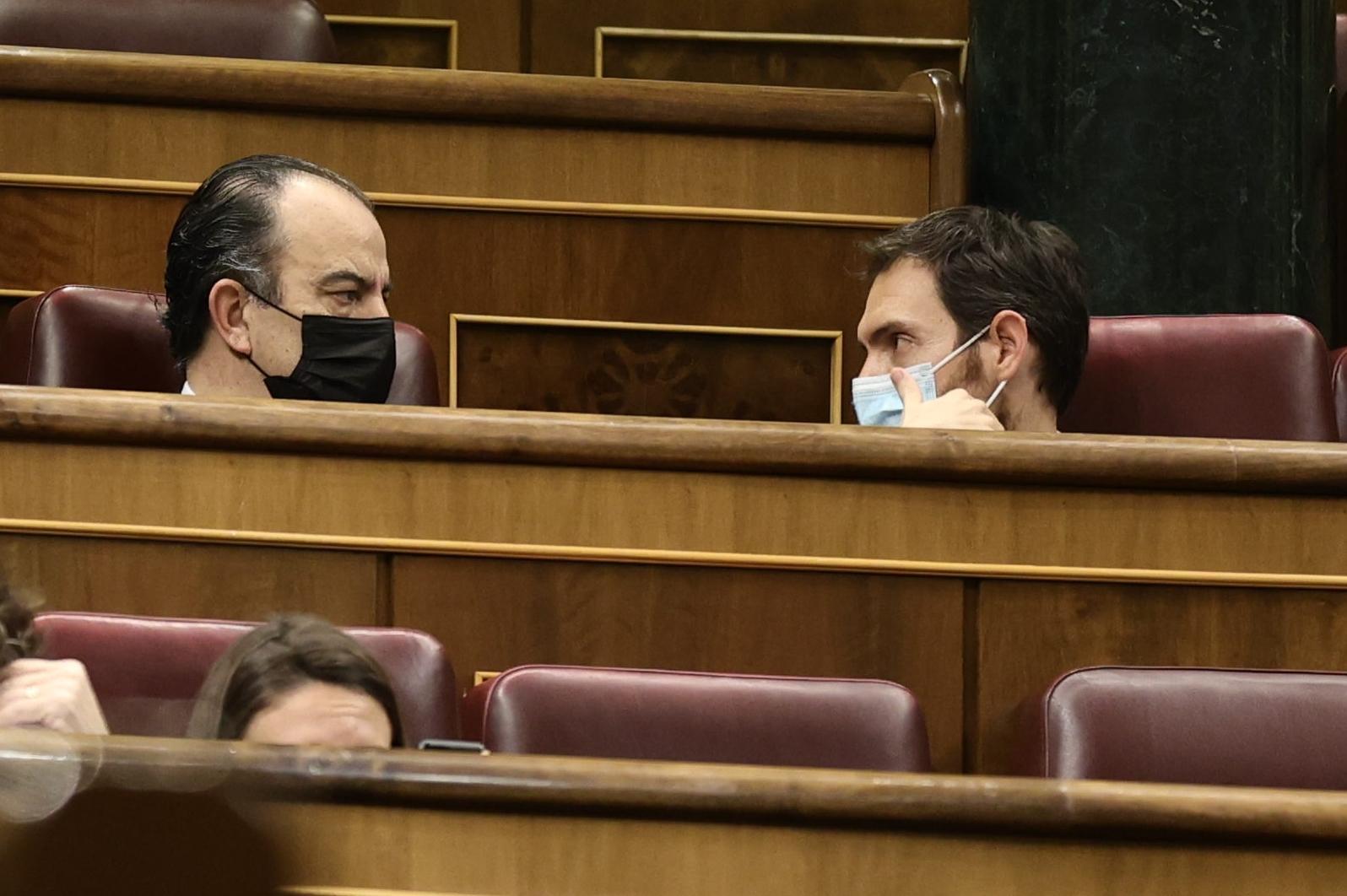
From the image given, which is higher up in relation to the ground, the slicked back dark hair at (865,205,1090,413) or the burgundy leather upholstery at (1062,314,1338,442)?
the slicked back dark hair at (865,205,1090,413)

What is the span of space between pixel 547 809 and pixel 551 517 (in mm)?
Result: 223

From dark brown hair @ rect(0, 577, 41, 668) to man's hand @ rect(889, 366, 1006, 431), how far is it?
0.36m

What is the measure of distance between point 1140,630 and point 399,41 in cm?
88

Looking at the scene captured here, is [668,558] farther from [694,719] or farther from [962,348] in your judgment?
[962,348]

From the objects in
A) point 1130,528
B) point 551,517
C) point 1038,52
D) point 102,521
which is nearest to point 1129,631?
point 1130,528

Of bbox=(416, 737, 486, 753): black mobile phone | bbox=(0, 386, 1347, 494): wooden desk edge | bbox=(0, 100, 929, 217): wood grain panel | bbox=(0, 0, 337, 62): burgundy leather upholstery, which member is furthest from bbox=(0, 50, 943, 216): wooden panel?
bbox=(416, 737, 486, 753): black mobile phone

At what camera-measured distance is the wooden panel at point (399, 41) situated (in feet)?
4.50

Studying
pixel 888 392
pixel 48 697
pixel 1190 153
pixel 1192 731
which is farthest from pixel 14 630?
pixel 1190 153

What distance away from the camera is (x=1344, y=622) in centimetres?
64

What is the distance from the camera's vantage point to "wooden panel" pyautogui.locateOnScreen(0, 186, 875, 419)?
0.93 meters

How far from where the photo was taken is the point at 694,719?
21.0 inches

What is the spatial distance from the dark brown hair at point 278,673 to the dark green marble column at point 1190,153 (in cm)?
54

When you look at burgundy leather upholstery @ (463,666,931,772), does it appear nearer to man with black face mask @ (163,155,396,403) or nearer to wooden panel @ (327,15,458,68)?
man with black face mask @ (163,155,396,403)

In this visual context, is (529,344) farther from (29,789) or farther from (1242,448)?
(29,789)
